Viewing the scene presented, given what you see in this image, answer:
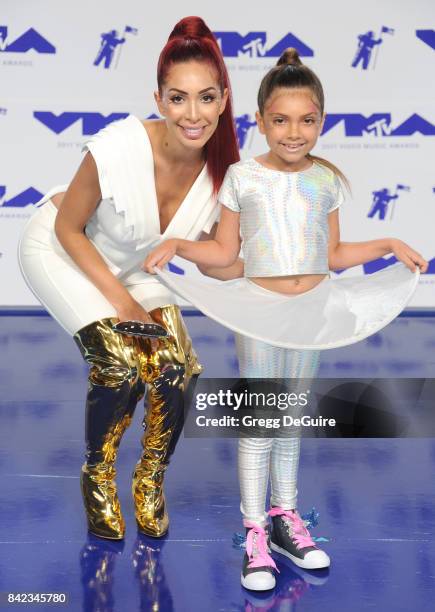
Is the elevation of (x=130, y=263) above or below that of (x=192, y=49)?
below

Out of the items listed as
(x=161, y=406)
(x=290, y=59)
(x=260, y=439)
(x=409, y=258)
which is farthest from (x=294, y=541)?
(x=290, y=59)

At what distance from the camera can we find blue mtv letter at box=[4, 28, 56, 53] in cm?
646

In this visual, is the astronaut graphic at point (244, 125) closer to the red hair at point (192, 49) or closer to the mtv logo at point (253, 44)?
the mtv logo at point (253, 44)

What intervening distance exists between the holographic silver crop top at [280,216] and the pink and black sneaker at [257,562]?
2.02ft

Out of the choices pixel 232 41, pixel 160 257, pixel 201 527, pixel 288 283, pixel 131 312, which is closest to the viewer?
pixel 160 257

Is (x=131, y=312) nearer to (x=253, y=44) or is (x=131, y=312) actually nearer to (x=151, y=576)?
(x=151, y=576)

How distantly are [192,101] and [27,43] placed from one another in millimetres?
4603

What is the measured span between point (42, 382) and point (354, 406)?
2243 mm

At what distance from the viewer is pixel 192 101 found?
224 centimetres

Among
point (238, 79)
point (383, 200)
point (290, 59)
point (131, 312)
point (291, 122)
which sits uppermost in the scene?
point (290, 59)

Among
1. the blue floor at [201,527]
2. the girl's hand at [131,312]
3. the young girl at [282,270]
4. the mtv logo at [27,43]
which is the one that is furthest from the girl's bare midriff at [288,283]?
the mtv logo at [27,43]

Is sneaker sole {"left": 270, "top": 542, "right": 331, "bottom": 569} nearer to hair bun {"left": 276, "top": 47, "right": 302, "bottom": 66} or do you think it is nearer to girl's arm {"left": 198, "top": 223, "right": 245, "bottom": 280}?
girl's arm {"left": 198, "top": 223, "right": 245, "bottom": 280}

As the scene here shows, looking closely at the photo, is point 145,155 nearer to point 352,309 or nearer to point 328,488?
point 352,309

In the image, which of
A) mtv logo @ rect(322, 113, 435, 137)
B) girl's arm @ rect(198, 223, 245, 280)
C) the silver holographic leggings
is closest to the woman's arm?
girl's arm @ rect(198, 223, 245, 280)
